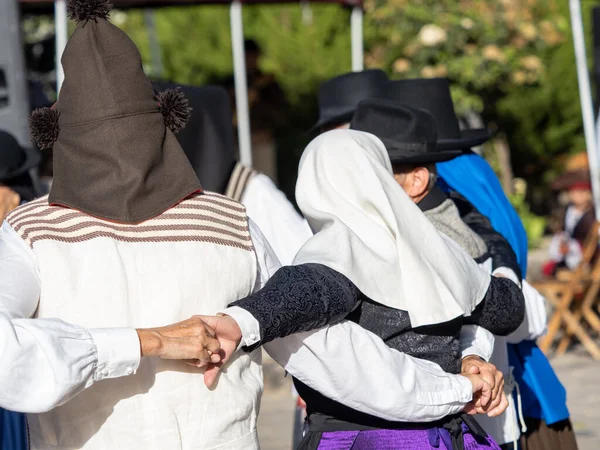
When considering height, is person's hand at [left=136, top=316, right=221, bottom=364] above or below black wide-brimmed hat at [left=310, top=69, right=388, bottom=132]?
below

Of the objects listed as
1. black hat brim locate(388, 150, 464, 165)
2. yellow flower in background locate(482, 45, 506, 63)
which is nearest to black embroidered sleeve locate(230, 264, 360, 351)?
black hat brim locate(388, 150, 464, 165)

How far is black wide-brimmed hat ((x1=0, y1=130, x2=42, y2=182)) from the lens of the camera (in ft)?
12.2

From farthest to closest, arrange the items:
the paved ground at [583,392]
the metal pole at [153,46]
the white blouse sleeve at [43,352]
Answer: the metal pole at [153,46]
the paved ground at [583,392]
the white blouse sleeve at [43,352]

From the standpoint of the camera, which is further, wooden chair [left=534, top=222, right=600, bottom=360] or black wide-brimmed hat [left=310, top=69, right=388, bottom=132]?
wooden chair [left=534, top=222, right=600, bottom=360]

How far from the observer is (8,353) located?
5.98ft

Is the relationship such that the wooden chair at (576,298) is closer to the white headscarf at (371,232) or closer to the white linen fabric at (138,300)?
the white headscarf at (371,232)

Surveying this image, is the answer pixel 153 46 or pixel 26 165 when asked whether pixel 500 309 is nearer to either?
pixel 26 165

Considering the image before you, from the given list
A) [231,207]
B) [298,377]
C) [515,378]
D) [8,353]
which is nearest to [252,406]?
[298,377]

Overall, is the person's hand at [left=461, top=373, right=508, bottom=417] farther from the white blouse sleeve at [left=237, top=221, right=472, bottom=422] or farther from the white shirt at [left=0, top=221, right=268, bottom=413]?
the white shirt at [left=0, top=221, right=268, bottom=413]

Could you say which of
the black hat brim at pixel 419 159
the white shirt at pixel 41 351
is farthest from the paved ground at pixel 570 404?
the white shirt at pixel 41 351

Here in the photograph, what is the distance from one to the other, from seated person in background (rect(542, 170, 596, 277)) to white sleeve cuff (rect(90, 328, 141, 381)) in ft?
25.9

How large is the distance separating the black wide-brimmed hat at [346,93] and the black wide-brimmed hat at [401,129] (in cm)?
124

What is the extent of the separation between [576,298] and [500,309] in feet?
→ 22.0

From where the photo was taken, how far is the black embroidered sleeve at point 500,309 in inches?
99.7
